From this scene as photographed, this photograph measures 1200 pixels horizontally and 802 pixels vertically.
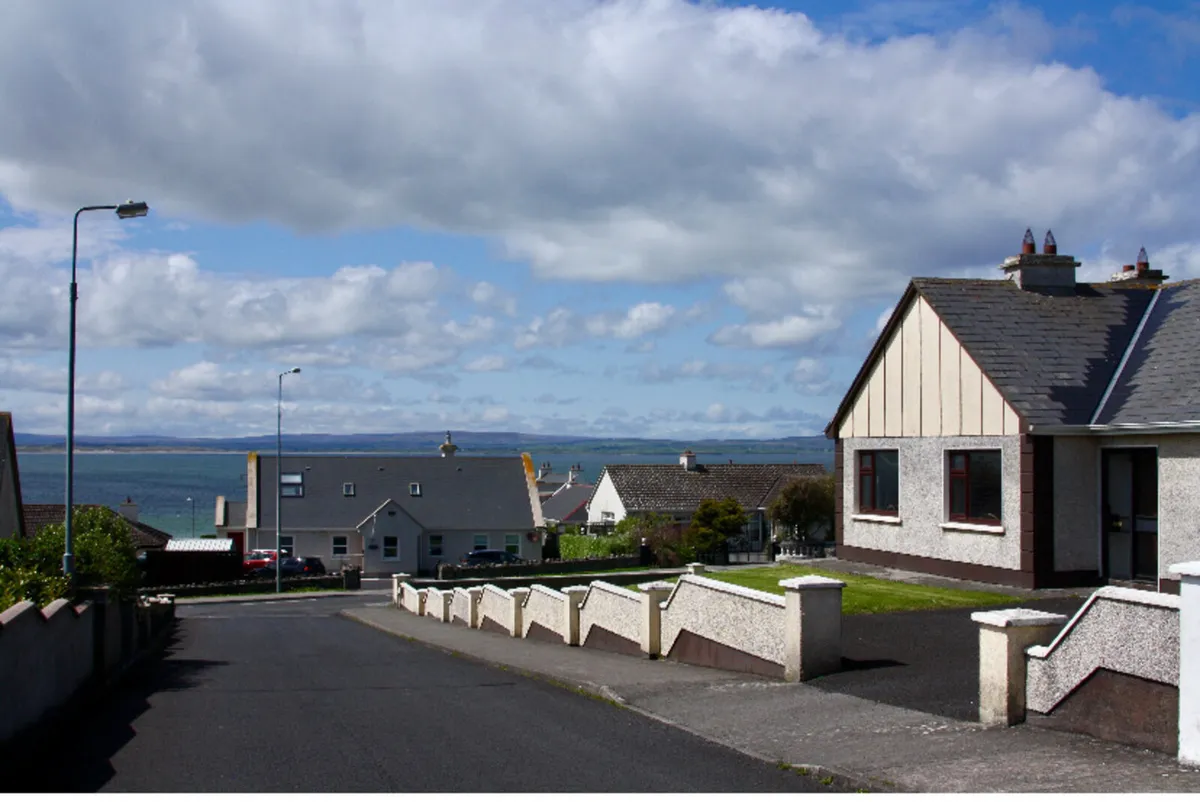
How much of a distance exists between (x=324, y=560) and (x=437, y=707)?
58005 millimetres

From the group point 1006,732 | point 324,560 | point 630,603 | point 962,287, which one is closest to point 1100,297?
point 962,287

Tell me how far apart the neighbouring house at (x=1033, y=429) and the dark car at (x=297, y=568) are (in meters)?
42.6

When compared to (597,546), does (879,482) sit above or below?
above

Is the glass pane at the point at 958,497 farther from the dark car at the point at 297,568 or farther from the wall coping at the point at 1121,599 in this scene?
the dark car at the point at 297,568

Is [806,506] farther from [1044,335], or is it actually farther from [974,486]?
[974,486]

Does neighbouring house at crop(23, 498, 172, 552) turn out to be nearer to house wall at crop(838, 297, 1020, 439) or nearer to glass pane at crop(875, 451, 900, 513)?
glass pane at crop(875, 451, 900, 513)

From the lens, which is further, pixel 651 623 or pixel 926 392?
pixel 926 392

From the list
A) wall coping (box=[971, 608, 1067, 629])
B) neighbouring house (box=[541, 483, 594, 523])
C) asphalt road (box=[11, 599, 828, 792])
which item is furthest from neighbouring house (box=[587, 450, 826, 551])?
wall coping (box=[971, 608, 1067, 629])

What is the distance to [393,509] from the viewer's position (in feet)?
219

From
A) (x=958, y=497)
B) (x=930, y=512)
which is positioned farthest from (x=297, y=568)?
(x=958, y=497)

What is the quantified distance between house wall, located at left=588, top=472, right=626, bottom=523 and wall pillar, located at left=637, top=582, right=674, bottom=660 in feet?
170

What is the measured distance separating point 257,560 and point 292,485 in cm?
760

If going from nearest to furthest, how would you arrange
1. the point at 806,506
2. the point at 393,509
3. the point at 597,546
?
the point at 806,506
the point at 597,546
the point at 393,509

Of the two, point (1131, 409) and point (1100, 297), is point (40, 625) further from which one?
point (1100, 297)
